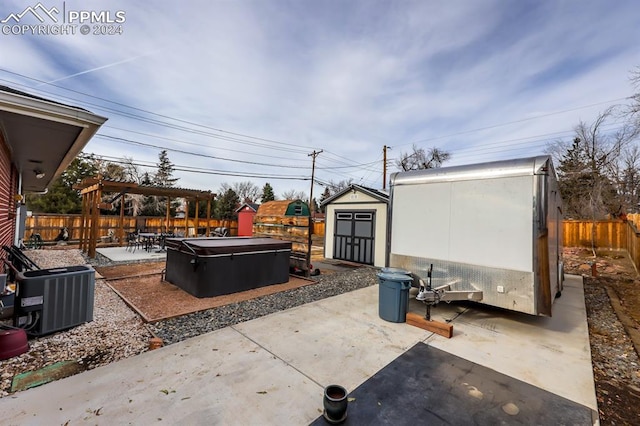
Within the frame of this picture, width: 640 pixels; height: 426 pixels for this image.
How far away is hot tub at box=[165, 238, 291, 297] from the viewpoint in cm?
538

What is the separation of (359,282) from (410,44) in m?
7.02

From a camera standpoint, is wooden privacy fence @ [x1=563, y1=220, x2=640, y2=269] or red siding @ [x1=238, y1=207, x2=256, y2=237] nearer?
wooden privacy fence @ [x1=563, y1=220, x2=640, y2=269]

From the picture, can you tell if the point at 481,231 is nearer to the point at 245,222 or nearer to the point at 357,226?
the point at 357,226

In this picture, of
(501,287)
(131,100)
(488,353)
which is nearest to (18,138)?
(488,353)

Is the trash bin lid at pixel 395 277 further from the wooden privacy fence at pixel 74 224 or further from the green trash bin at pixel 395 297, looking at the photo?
the wooden privacy fence at pixel 74 224

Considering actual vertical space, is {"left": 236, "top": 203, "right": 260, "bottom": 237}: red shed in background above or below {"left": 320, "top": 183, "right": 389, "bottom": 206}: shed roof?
below

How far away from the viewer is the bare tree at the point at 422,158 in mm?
27797

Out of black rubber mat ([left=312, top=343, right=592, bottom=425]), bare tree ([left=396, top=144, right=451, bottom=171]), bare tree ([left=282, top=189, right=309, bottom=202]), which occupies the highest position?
bare tree ([left=396, top=144, right=451, bottom=171])

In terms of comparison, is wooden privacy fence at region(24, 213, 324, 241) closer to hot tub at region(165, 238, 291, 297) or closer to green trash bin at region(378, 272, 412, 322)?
hot tub at region(165, 238, 291, 297)

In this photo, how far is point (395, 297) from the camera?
14.1 feet

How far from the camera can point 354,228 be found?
10609mm

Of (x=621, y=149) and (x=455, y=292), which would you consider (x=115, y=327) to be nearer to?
(x=455, y=292)

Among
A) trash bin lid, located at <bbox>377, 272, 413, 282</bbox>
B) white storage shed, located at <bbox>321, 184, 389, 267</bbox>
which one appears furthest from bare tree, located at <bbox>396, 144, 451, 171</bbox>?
trash bin lid, located at <bbox>377, 272, 413, 282</bbox>

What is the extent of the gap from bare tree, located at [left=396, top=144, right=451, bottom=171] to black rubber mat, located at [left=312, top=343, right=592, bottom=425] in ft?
88.1
